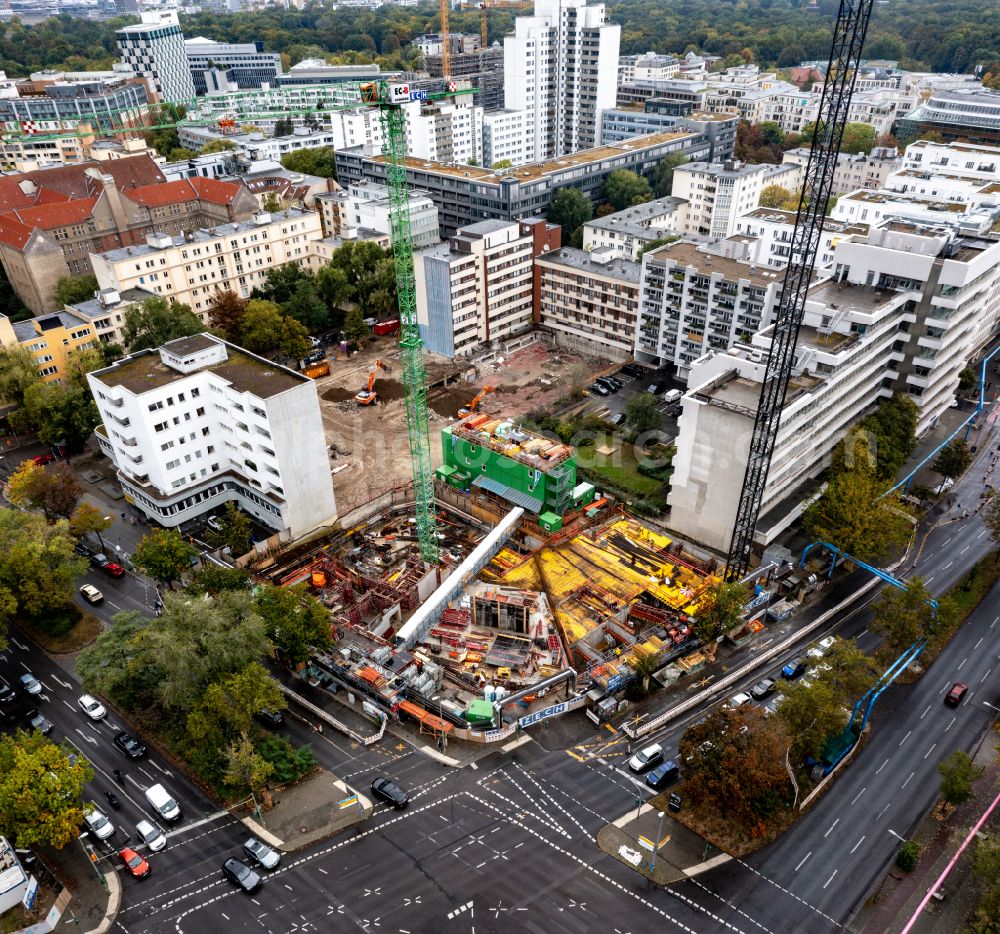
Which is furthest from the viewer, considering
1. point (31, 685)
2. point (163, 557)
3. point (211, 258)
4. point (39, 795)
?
point (211, 258)

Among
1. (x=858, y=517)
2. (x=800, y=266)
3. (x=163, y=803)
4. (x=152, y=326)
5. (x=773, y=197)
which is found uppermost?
(x=800, y=266)

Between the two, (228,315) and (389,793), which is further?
(228,315)

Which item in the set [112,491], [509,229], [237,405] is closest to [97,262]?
[112,491]

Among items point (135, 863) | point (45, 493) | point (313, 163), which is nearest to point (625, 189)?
point (313, 163)

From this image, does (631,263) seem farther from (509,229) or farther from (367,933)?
(367,933)

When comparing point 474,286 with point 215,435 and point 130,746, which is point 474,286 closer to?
point 215,435

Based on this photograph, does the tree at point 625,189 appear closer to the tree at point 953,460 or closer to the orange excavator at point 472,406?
the orange excavator at point 472,406
